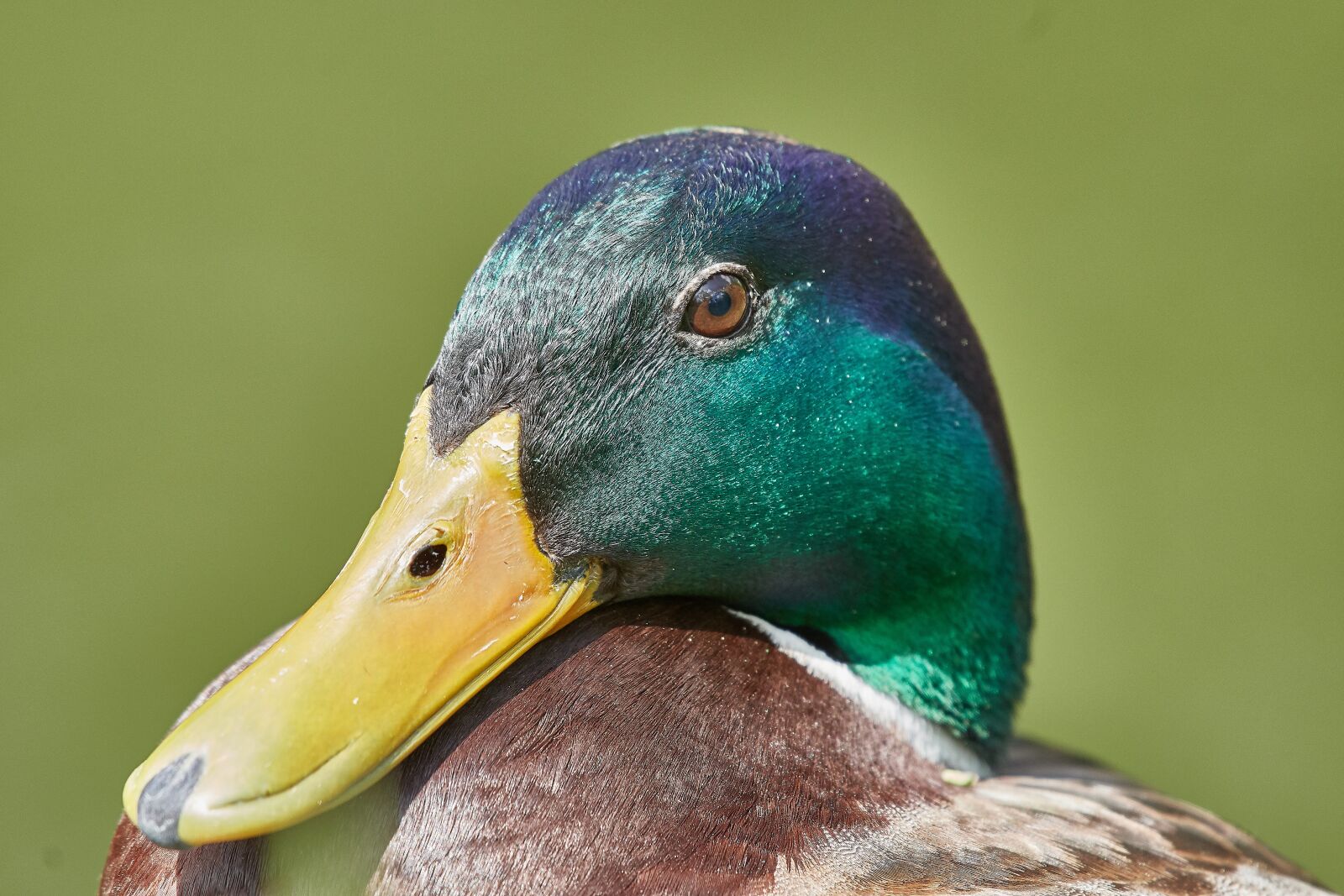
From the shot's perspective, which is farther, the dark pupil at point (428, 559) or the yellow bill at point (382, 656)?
the dark pupil at point (428, 559)

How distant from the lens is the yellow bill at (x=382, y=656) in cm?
156

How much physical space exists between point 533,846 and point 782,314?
0.65 metres

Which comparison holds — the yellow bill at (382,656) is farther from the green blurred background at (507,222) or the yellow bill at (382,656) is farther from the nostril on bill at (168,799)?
the green blurred background at (507,222)

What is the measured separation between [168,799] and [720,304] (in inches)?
30.1

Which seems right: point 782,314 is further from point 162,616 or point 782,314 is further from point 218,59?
point 218,59

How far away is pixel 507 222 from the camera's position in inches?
178

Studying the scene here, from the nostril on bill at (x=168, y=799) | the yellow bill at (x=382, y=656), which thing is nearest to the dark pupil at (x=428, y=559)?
the yellow bill at (x=382, y=656)

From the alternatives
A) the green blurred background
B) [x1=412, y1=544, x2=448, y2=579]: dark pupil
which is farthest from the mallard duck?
the green blurred background

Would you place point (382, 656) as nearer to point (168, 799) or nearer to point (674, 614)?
point (168, 799)

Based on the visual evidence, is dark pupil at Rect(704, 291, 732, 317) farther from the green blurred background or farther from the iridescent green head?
the green blurred background

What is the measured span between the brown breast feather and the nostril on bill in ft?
0.46

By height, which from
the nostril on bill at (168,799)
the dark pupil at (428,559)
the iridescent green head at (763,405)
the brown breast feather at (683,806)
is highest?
the iridescent green head at (763,405)

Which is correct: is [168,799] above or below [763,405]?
below

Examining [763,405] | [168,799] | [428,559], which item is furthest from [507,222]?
[168,799]
